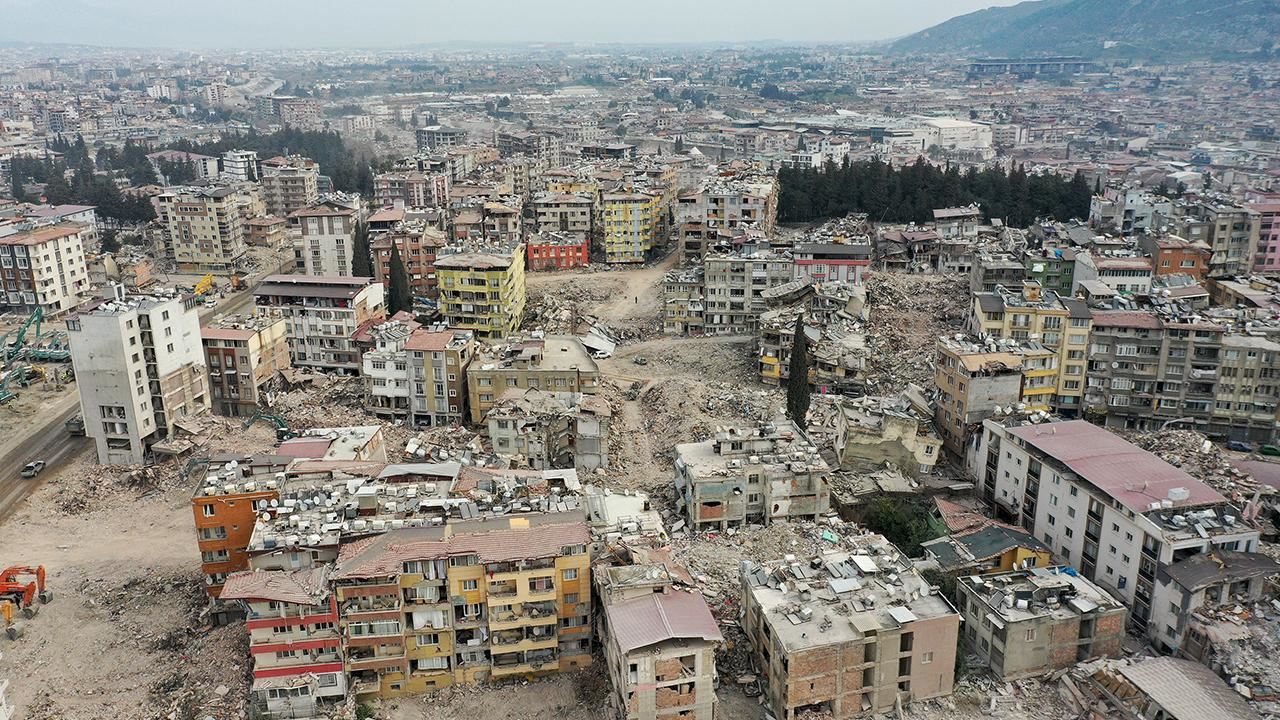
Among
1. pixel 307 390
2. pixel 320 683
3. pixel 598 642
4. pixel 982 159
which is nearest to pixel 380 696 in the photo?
pixel 320 683

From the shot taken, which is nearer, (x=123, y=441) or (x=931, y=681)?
(x=931, y=681)

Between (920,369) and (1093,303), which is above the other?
(1093,303)

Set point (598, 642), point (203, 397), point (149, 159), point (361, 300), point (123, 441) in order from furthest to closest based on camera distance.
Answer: point (149, 159)
point (361, 300)
point (203, 397)
point (123, 441)
point (598, 642)

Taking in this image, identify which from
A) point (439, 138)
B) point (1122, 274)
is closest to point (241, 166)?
point (439, 138)

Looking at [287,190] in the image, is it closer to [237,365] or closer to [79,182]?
[79,182]

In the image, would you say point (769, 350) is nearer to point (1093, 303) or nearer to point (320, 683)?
point (1093, 303)

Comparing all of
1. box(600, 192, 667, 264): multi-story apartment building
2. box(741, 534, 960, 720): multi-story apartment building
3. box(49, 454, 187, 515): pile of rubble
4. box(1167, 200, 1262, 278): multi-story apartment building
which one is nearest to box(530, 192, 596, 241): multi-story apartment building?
box(600, 192, 667, 264): multi-story apartment building
